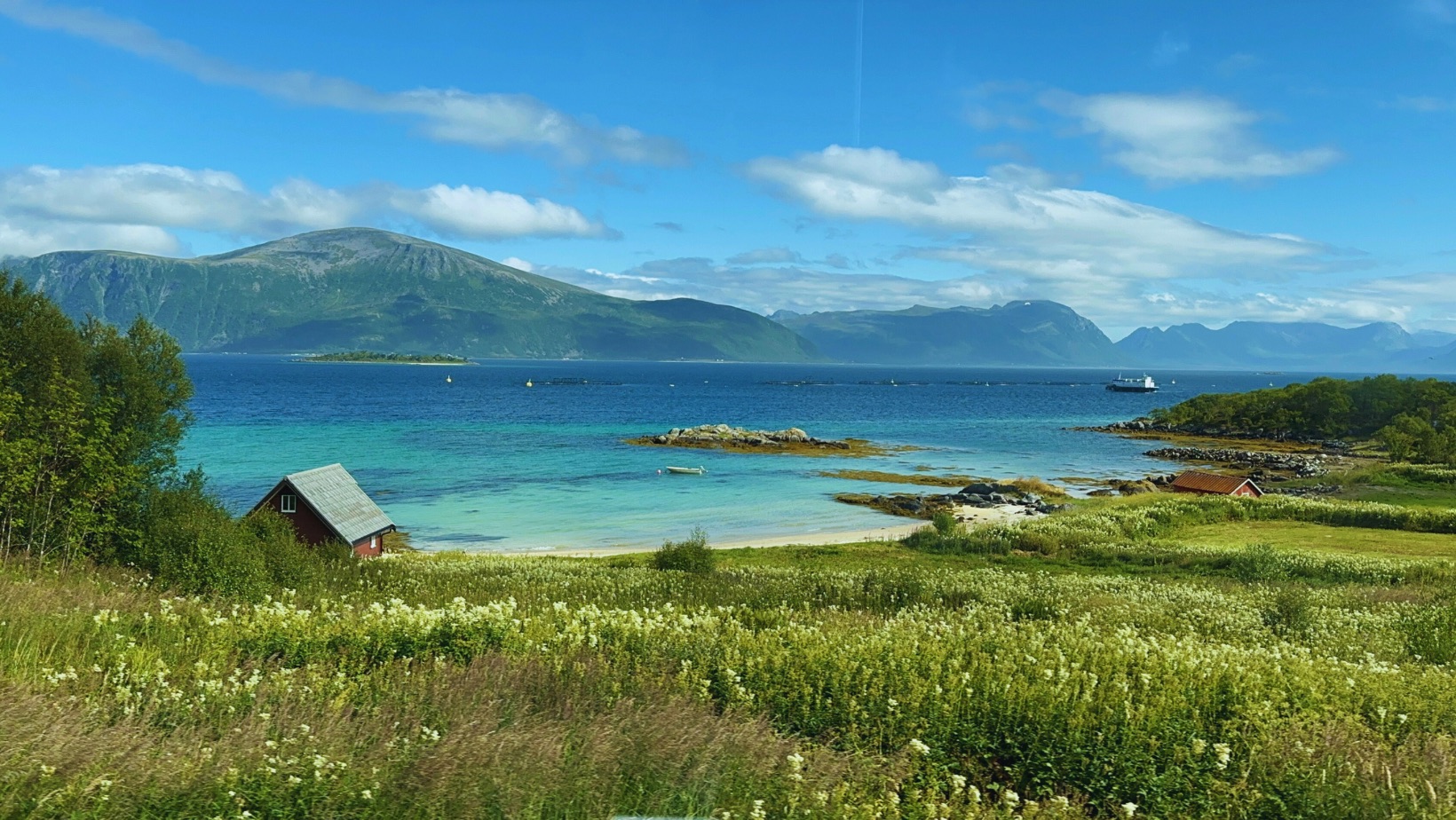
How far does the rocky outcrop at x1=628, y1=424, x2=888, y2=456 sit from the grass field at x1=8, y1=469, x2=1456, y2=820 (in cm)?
8184

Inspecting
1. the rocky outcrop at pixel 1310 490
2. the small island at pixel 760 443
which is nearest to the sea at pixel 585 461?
the small island at pixel 760 443

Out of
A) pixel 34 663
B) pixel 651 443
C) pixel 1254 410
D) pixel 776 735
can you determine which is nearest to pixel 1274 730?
pixel 776 735

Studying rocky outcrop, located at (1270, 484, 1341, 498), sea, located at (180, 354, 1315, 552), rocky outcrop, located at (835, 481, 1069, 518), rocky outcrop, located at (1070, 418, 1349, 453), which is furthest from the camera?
rocky outcrop, located at (1070, 418, 1349, 453)

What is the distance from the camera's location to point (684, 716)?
23.6ft

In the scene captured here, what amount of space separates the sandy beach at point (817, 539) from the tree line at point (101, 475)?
18.2 meters

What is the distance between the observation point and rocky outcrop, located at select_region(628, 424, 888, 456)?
95312mm

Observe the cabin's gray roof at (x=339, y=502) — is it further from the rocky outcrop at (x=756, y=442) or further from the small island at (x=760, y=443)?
the rocky outcrop at (x=756, y=442)

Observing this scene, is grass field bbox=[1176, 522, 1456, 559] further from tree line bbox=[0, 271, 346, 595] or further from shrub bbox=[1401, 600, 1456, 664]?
tree line bbox=[0, 271, 346, 595]

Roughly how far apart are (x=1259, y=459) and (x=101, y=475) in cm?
9980

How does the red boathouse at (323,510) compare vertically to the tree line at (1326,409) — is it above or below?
below

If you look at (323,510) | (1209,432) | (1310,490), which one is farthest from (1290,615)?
(1209,432)

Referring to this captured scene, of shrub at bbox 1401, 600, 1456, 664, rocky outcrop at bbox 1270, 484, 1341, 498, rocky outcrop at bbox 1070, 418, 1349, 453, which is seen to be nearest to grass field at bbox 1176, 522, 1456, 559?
shrub at bbox 1401, 600, 1456, 664

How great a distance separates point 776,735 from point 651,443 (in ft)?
293

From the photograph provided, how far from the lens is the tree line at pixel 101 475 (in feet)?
61.6
